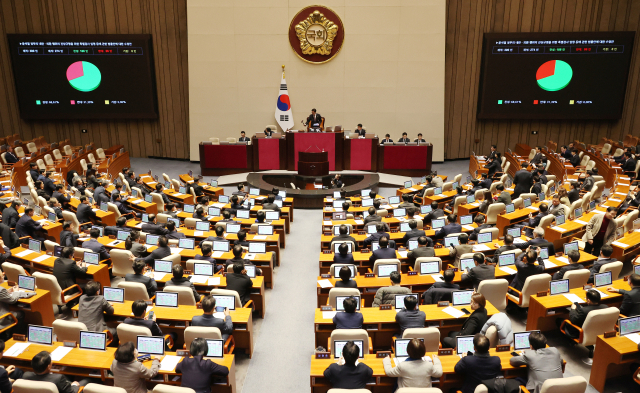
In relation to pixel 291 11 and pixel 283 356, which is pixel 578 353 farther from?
pixel 291 11

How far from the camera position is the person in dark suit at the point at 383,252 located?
7742 millimetres

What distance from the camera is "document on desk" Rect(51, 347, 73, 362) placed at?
513 cm

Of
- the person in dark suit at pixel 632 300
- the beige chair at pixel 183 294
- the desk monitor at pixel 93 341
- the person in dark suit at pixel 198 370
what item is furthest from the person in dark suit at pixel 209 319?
the person in dark suit at pixel 632 300


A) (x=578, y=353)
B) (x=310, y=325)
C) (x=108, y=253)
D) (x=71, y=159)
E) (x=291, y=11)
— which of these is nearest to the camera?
(x=578, y=353)

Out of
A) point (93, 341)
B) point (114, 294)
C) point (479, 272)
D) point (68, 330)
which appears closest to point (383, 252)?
point (479, 272)

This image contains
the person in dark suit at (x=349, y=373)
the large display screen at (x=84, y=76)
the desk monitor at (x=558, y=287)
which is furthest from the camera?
the large display screen at (x=84, y=76)

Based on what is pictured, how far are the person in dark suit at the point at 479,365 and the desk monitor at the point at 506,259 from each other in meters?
3.12

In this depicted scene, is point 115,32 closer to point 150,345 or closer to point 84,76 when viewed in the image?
point 84,76

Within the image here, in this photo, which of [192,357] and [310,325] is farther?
[310,325]

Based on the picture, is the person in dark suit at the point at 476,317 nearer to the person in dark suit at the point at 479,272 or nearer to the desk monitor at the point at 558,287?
the person in dark suit at the point at 479,272

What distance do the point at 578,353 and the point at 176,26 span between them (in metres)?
17.5

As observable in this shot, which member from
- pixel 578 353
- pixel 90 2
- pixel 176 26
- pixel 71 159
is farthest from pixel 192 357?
pixel 90 2

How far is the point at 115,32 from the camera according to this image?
18641mm

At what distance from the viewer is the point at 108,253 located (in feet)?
27.6
